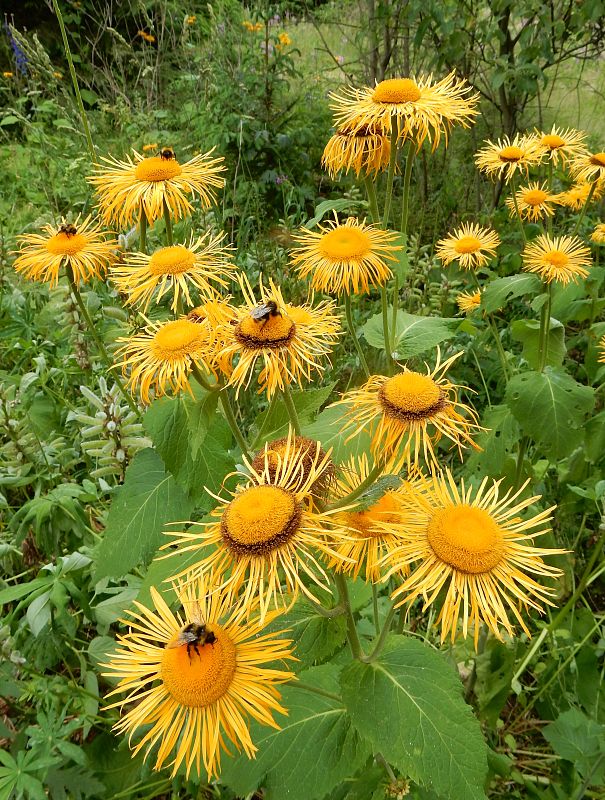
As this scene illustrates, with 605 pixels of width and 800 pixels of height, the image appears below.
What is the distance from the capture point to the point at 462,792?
3.06 ft

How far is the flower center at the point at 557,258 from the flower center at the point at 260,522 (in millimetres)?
1518

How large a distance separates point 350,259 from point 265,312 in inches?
15.8

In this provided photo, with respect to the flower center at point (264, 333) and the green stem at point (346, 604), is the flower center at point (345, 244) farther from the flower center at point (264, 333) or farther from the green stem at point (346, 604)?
the green stem at point (346, 604)

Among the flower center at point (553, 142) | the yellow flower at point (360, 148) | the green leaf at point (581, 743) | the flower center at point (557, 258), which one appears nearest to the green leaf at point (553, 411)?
the flower center at point (557, 258)

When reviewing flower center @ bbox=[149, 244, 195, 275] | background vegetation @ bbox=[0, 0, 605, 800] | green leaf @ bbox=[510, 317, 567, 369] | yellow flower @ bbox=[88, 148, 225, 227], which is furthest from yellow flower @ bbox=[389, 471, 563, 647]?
green leaf @ bbox=[510, 317, 567, 369]

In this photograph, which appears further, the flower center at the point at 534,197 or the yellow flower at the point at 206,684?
the flower center at the point at 534,197

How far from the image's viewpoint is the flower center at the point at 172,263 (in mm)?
1308

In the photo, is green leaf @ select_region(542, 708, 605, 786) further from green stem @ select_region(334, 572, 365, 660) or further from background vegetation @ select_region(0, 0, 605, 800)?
green stem @ select_region(334, 572, 365, 660)

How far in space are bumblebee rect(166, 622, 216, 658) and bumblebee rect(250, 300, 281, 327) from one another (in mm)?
468

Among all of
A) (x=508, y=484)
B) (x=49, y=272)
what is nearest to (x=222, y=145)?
(x=49, y=272)

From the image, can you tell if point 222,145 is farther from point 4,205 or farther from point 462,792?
point 462,792

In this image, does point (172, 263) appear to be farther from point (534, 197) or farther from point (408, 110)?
point (534, 197)

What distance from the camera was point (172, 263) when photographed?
4.28ft

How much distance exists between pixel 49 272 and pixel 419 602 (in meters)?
1.50
